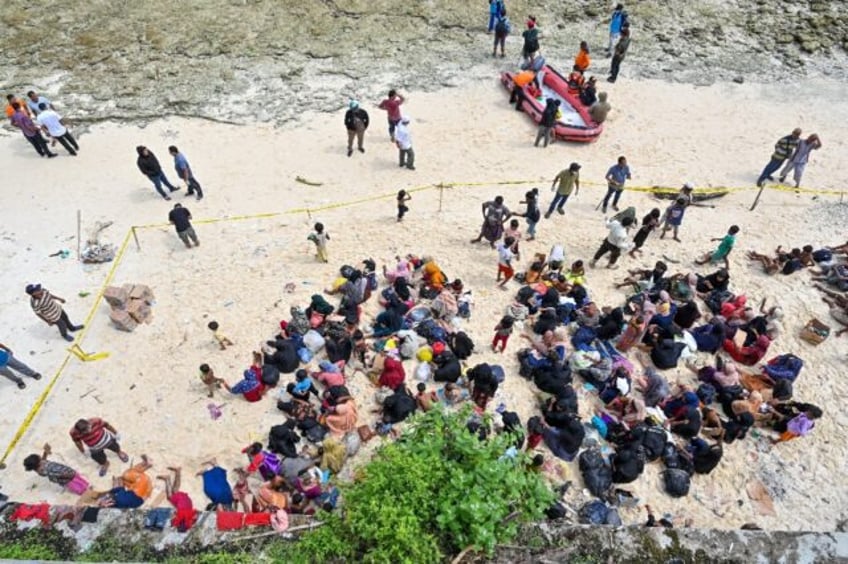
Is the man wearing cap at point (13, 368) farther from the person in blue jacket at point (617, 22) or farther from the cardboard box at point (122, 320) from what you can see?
the person in blue jacket at point (617, 22)

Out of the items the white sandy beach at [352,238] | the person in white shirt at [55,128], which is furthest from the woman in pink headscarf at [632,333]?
the person in white shirt at [55,128]

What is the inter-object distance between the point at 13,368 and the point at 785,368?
14291 millimetres

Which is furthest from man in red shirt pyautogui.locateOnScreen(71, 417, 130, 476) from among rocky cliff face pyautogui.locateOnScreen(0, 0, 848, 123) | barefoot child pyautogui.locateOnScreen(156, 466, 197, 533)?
rocky cliff face pyautogui.locateOnScreen(0, 0, 848, 123)

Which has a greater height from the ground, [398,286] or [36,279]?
[398,286]

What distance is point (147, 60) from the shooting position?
19.8 meters

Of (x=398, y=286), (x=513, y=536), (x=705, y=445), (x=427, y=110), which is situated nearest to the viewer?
(x=513, y=536)

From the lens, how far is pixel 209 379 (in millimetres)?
9727

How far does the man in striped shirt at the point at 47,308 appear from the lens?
1028 centimetres

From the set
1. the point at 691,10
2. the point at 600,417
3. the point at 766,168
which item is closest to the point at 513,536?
the point at 600,417

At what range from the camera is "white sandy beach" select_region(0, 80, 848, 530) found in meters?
9.47

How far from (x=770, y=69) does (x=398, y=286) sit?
1744 cm

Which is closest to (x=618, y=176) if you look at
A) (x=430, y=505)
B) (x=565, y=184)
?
(x=565, y=184)

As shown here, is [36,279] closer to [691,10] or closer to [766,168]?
[766,168]

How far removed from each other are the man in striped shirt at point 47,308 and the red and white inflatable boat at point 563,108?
44.8 ft
